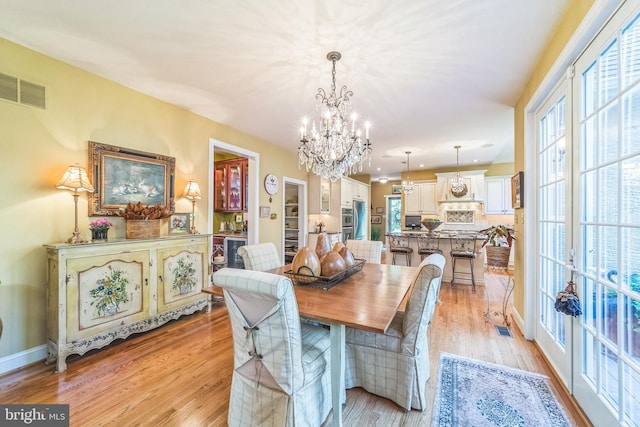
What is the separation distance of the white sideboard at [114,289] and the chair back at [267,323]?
170cm

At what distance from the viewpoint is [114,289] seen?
7.84 ft

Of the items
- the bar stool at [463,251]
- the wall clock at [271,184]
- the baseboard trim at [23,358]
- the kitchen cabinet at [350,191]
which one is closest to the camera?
the baseboard trim at [23,358]

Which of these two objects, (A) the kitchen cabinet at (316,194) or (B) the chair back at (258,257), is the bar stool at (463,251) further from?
(B) the chair back at (258,257)

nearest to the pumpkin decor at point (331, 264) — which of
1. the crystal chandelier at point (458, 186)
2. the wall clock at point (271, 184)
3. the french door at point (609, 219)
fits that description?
the french door at point (609, 219)

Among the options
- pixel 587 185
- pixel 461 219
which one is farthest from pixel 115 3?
pixel 461 219

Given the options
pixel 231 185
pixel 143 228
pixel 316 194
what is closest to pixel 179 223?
pixel 143 228

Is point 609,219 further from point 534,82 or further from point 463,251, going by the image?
point 463,251

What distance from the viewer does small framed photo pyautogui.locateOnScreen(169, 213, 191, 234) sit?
3.23 meters

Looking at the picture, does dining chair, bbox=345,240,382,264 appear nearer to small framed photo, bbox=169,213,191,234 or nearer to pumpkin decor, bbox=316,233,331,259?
pumpkin decor, bbox=316,233,331,259

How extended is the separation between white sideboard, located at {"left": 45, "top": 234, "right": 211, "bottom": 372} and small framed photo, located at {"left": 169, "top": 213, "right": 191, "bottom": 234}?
A: 0.33m

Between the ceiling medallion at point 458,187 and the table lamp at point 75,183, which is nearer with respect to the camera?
the table lamp at point 75,183

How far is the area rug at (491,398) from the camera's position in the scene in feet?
5.25

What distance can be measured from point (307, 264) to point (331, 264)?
193 millimetres

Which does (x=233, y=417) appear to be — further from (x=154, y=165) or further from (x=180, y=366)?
(x=154, y=165)
